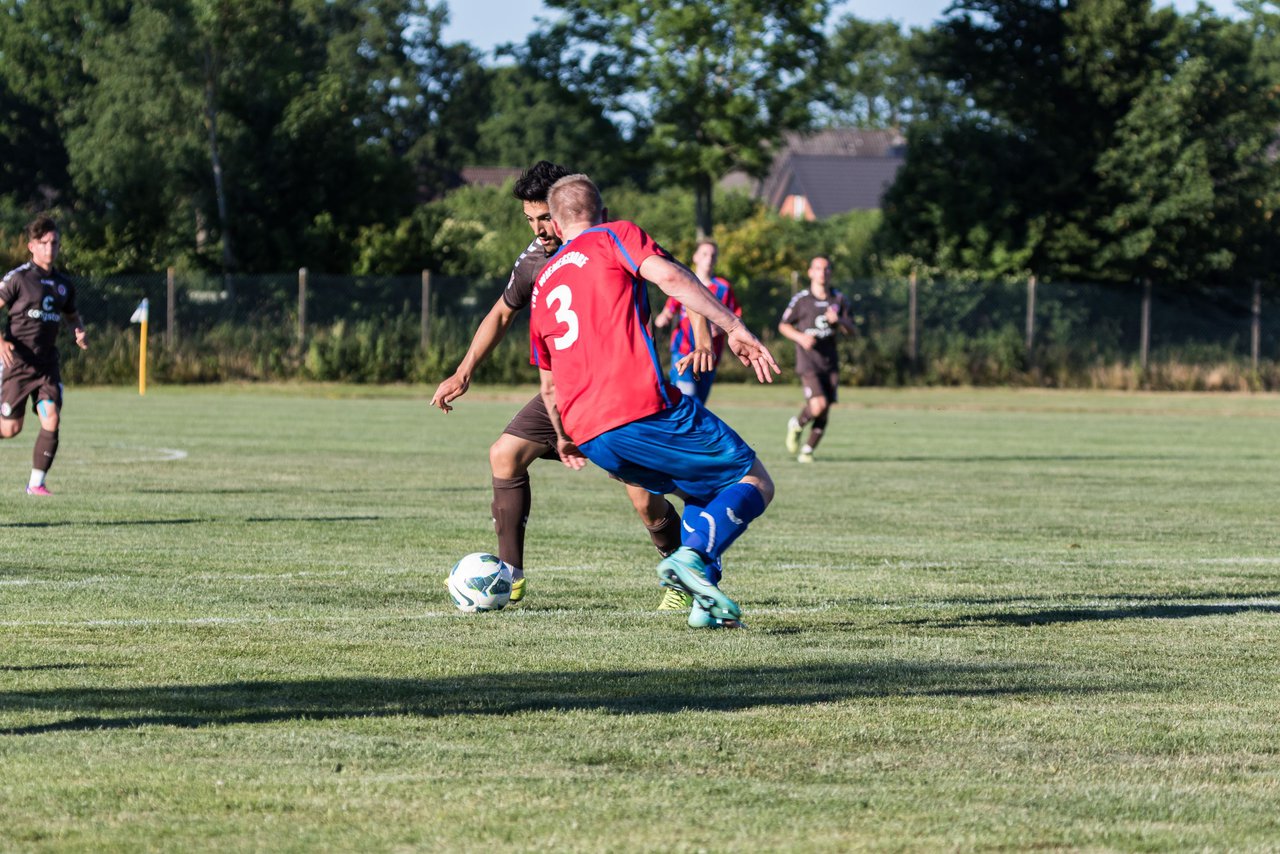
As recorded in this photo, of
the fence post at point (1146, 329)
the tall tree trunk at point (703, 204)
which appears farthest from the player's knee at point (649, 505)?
the tall tree trunk at point (703, 204)

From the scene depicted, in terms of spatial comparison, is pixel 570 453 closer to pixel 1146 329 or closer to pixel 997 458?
pixel 997 458

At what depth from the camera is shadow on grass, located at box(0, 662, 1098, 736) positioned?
5.30 metres

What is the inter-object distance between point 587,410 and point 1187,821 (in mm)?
3274

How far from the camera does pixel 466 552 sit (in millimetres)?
10141

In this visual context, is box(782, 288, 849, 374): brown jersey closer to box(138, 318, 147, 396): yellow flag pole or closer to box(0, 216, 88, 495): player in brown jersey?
box(0, 216, 88, 495): player in brown jersey

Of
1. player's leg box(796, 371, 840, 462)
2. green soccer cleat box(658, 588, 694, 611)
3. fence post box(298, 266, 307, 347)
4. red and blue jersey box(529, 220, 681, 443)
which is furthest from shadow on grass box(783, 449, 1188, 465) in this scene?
fence post box(298, 266, 307, 347)

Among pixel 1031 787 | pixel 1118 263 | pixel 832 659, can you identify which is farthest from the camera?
pixel 1118 263

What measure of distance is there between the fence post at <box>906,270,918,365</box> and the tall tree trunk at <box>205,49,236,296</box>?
56.9 ft

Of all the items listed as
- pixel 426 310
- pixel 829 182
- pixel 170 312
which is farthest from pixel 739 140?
pixel 829 182

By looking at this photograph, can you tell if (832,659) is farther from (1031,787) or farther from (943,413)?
(943,413)

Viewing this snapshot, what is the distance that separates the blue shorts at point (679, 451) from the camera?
6.89 m

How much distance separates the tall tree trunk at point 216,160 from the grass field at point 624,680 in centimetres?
3416

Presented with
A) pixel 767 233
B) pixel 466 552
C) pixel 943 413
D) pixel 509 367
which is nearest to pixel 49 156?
pixel 767 233

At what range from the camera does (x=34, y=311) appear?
13359 mm
